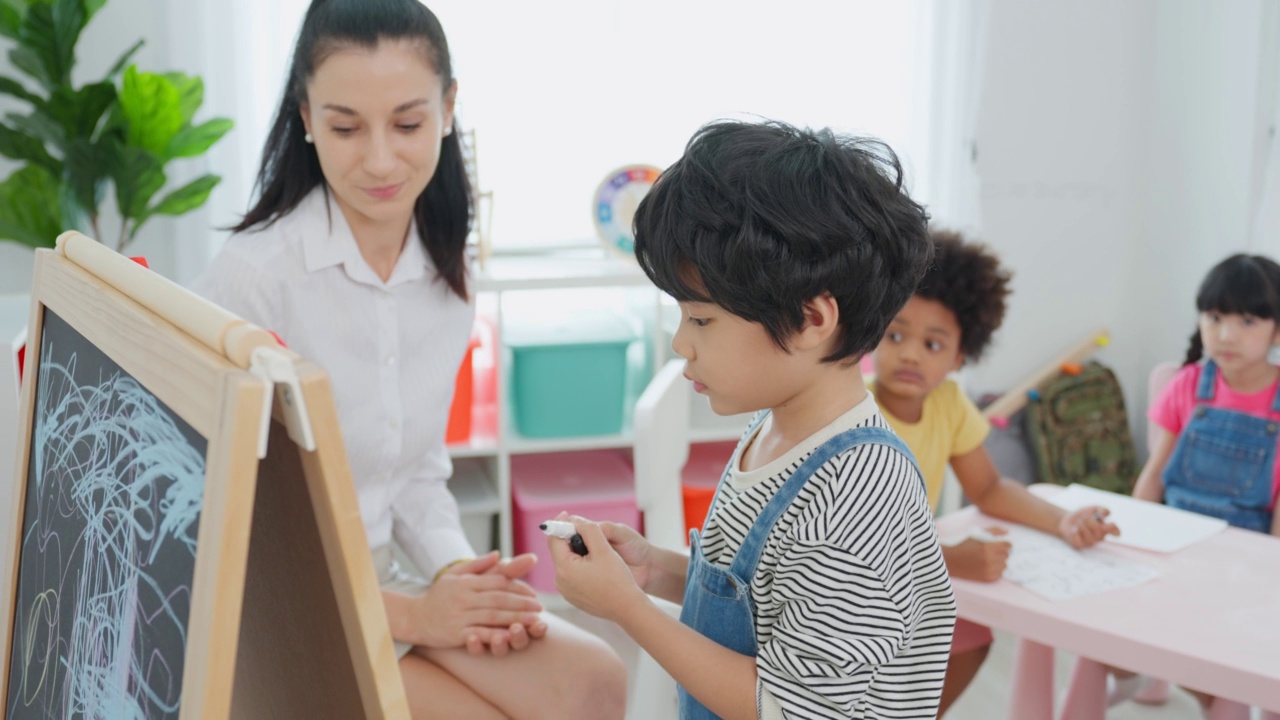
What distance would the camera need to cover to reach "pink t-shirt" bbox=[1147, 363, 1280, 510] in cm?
248

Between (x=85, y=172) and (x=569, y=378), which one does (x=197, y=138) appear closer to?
(x=85, y=172)

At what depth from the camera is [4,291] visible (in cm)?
277

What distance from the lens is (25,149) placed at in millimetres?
2305

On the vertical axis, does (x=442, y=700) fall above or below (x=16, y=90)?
below

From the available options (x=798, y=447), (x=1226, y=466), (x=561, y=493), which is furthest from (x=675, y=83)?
(x=798, y=447)

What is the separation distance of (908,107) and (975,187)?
0.97ft

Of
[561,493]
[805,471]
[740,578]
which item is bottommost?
[561,493]

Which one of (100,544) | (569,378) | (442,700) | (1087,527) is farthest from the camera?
(569,378)

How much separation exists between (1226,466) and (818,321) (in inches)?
73.2

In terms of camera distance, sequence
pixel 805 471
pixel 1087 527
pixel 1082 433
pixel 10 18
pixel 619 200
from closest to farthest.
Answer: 1. pixel 805 471
2. pixel 1087 527
3. pixel 10 18
4. pixel 619 200
5. pixel 1082 433

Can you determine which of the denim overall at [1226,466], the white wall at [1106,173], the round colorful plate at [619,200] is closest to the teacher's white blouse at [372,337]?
the round colorful plate at [619,200]

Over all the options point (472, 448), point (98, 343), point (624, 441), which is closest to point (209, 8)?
point (472, 448)

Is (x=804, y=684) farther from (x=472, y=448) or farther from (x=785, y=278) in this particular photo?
(x=472, y=448)

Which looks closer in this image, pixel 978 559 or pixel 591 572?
pixel 591 572
